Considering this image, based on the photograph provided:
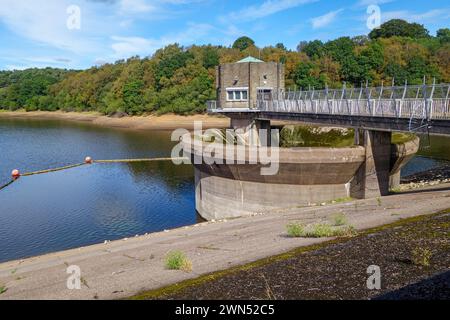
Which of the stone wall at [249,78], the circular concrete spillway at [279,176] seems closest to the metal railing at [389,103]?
the circular concrete spillway at [279,176]

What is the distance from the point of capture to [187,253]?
1220 centimetres

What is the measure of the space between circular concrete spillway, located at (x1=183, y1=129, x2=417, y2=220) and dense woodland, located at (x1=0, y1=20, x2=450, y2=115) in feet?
175

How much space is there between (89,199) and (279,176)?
17126mm

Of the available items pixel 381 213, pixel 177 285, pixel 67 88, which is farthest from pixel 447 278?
pixel 67 88

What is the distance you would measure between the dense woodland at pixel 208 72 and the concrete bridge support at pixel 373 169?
5221 centimetres

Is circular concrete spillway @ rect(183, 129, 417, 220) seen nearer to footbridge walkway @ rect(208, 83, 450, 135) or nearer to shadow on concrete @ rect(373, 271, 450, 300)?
footbridge walkway @ rect(208, 83, 450, 135)

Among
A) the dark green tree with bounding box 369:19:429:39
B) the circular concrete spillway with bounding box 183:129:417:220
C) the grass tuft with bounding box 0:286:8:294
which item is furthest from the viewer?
the dark green tree with bounding box 369:19:429:39

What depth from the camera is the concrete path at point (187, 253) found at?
9.56m

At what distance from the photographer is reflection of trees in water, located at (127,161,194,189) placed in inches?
1548

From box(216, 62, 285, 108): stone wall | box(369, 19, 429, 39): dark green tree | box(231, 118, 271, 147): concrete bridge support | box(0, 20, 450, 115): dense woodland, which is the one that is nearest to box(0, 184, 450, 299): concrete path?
box(231, 118, 271, 147): concrete bridge support

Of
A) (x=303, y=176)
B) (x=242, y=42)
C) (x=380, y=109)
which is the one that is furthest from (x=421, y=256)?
(x=242, y=42)

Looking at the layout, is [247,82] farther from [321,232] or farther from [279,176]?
[321,232]

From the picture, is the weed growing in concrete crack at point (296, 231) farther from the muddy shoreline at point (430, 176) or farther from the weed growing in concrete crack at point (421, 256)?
the muddy shoreline at point (430, 176)
